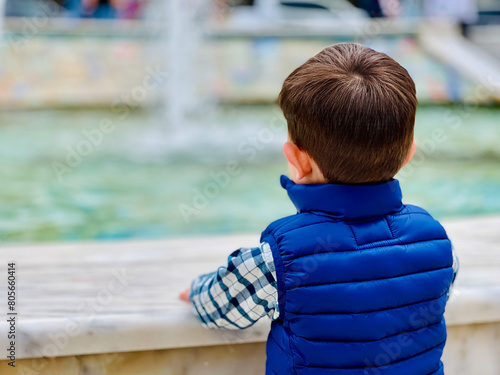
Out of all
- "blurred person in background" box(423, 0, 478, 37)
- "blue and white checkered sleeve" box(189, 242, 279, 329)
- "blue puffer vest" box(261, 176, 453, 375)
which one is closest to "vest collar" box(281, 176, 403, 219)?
"blue puffer vest" box(261, 176, 453, 375)

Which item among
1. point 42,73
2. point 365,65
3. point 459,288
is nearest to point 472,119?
point 42,73

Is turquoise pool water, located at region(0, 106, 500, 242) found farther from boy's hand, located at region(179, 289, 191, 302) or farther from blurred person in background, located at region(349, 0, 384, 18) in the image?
blurred person in background, located at region(349, 0, 384, 18)

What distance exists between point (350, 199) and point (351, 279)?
14 centimetres

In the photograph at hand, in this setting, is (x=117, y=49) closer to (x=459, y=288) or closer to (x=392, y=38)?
(x=392, y=38)

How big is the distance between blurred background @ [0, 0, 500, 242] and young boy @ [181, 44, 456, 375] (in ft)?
7.82

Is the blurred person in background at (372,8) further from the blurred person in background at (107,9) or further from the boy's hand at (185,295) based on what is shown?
the boy's hand at (185,295)

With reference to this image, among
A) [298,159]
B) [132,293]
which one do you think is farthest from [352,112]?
[132,293]

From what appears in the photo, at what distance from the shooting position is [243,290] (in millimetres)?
1163

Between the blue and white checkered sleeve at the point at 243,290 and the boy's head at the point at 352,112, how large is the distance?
199 millimetres

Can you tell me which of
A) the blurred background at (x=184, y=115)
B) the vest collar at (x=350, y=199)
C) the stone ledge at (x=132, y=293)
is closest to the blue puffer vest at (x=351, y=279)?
the vest collar at (x=350, y=199)

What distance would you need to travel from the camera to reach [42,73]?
7699mm

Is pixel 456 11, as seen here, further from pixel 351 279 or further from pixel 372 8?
pixel 351 279

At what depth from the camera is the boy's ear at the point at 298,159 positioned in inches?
44.6

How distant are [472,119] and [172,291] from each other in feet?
19.4
